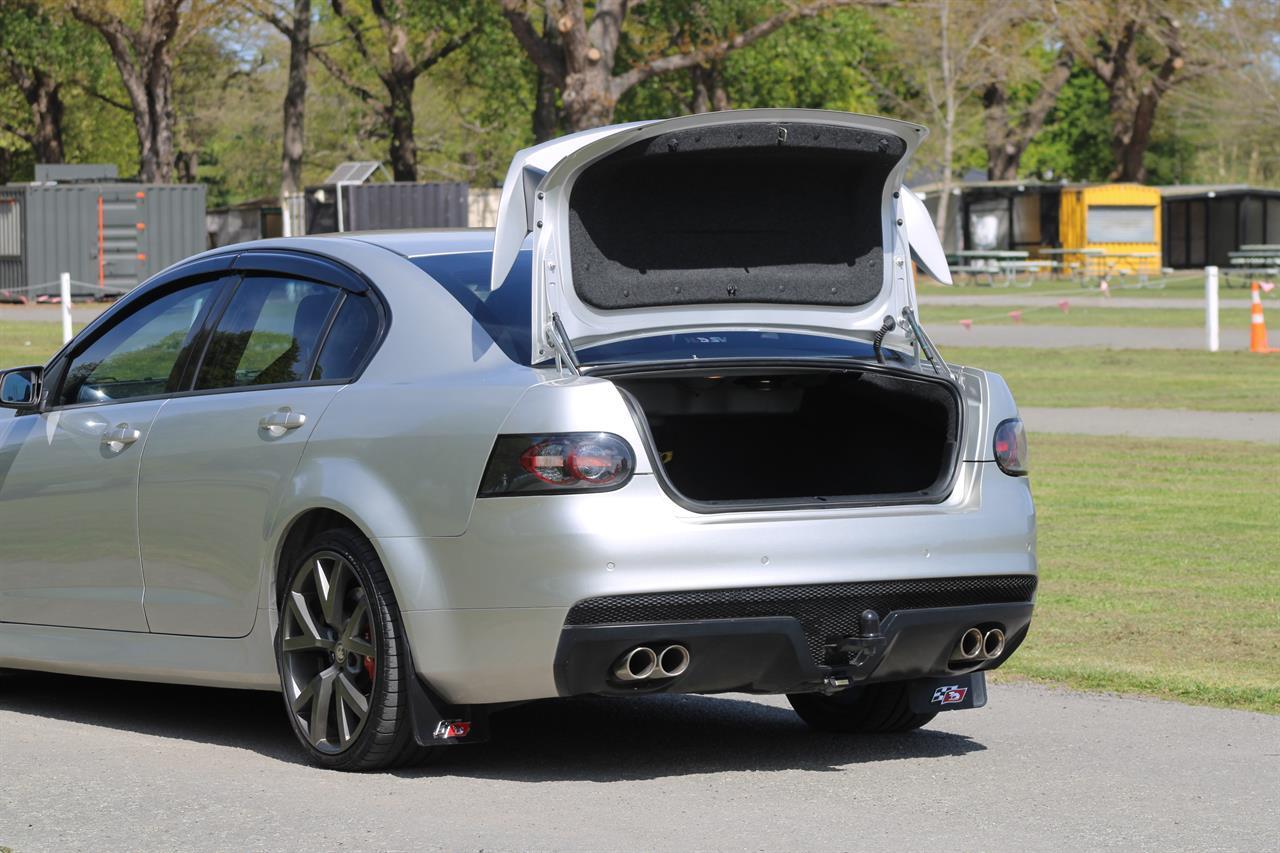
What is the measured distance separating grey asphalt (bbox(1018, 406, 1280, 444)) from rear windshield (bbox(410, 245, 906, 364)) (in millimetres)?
11555

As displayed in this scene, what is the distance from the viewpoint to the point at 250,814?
220 inches

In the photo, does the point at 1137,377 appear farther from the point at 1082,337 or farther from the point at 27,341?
the point at 27,341

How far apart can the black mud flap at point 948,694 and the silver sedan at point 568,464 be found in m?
0.01

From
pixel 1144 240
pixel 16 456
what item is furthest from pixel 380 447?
pixel 1144 240

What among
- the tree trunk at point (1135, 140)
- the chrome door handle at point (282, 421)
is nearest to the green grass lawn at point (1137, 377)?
the chrome door handle at point (282, 421)

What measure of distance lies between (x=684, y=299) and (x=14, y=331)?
29374 mm

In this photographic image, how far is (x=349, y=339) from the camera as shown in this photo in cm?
632

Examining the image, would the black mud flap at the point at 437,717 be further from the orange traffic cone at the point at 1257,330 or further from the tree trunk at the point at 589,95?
the tree trunk at the point at 589,95

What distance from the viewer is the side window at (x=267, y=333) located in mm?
6473

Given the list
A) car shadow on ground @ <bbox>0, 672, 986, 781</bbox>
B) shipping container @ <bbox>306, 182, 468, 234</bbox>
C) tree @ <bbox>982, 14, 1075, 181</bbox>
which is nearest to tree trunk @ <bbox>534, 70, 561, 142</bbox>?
shipping container @ <bbox>306, 182, 468, 234</bbox>

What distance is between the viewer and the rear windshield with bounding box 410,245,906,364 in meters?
6.00

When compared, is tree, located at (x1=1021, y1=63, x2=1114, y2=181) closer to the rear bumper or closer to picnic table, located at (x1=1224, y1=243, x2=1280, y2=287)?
picnic table, located at (x1=1224, y1=243, x2=1280, y2=287)

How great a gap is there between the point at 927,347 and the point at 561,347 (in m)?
1.24

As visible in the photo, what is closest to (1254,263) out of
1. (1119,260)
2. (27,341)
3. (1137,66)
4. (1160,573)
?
(1119,260)
